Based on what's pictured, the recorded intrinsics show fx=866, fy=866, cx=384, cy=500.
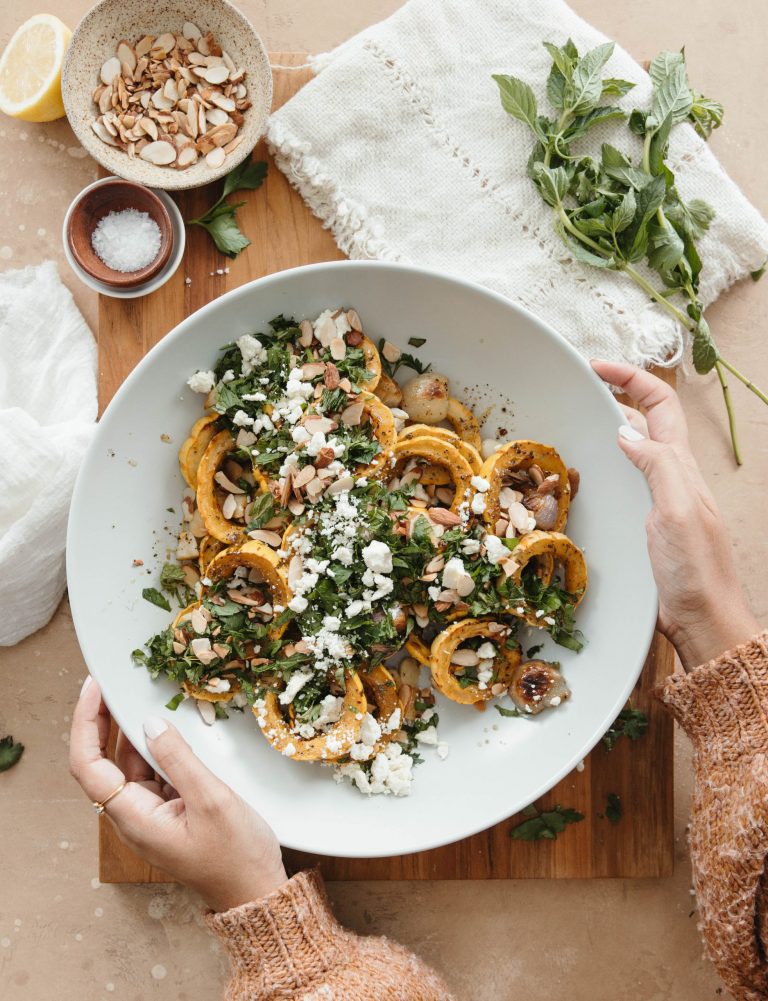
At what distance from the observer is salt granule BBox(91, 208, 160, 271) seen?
2082 millimetres

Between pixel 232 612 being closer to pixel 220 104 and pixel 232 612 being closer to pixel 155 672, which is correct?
pixel 155 672

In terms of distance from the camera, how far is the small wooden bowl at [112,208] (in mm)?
2062

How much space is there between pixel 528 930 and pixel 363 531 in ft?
4.14

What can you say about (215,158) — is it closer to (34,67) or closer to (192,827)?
(34,67)

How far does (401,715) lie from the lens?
200 centimetres

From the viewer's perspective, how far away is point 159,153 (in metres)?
2.07

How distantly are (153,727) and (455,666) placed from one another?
68cm

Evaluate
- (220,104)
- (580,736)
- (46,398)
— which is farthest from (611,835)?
(220,104)

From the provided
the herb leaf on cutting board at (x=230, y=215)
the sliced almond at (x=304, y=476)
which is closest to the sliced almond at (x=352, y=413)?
the sliced almond at (x=304, y=476)

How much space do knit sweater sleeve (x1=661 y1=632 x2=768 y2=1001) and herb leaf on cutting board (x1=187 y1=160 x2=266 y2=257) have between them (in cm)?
146

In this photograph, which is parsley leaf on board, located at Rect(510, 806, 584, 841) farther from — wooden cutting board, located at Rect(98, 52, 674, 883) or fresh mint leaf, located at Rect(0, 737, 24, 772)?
fresh mint leaf, located at Rect(0, 737, 24, 772)

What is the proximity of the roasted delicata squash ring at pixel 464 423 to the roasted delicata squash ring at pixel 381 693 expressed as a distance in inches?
22.5

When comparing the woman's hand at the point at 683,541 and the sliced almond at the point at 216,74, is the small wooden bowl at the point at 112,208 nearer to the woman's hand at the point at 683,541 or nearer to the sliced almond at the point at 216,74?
the sliced almond at the point at 216,74

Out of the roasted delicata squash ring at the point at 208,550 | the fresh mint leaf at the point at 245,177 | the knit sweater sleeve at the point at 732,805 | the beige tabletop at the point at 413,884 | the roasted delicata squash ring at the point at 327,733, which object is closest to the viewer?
the knit sweater sleeve at the point at 732,805
